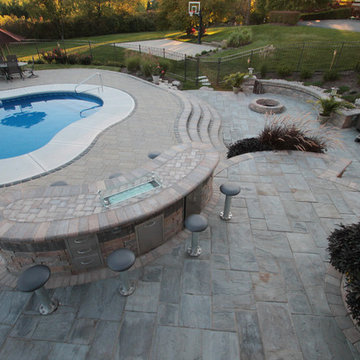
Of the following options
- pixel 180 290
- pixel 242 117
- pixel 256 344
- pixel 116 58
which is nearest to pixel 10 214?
pixel 180 290

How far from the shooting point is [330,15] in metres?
31.4

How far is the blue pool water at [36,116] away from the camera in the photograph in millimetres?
8492

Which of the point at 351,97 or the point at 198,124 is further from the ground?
the point at 351,97

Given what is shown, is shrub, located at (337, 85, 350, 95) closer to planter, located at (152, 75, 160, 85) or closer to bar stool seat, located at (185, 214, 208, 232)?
planter, located at (152, 75, 160, 85)

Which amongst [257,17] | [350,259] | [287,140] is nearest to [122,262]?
[350,259]

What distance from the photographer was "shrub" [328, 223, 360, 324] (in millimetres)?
3449

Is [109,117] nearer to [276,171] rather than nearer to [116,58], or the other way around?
[276,171]

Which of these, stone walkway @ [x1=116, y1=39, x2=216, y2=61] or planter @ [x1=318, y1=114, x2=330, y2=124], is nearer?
planter @ [x1=318, y1=114, x2=330, y2=124]

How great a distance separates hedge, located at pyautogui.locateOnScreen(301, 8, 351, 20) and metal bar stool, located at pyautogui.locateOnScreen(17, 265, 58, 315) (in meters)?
38.6

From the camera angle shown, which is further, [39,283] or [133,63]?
[133,63]

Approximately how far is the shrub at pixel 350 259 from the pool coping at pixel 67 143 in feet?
20.5

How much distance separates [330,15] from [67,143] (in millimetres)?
37088

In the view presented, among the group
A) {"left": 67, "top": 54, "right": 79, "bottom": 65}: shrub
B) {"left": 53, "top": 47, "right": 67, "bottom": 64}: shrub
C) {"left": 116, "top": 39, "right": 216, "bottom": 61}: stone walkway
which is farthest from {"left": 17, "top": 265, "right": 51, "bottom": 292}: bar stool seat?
{"left": 116, "top": 39, "right": 216, "bottom": 61}: stone walkway

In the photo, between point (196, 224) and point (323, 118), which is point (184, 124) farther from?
point (323, 118)
